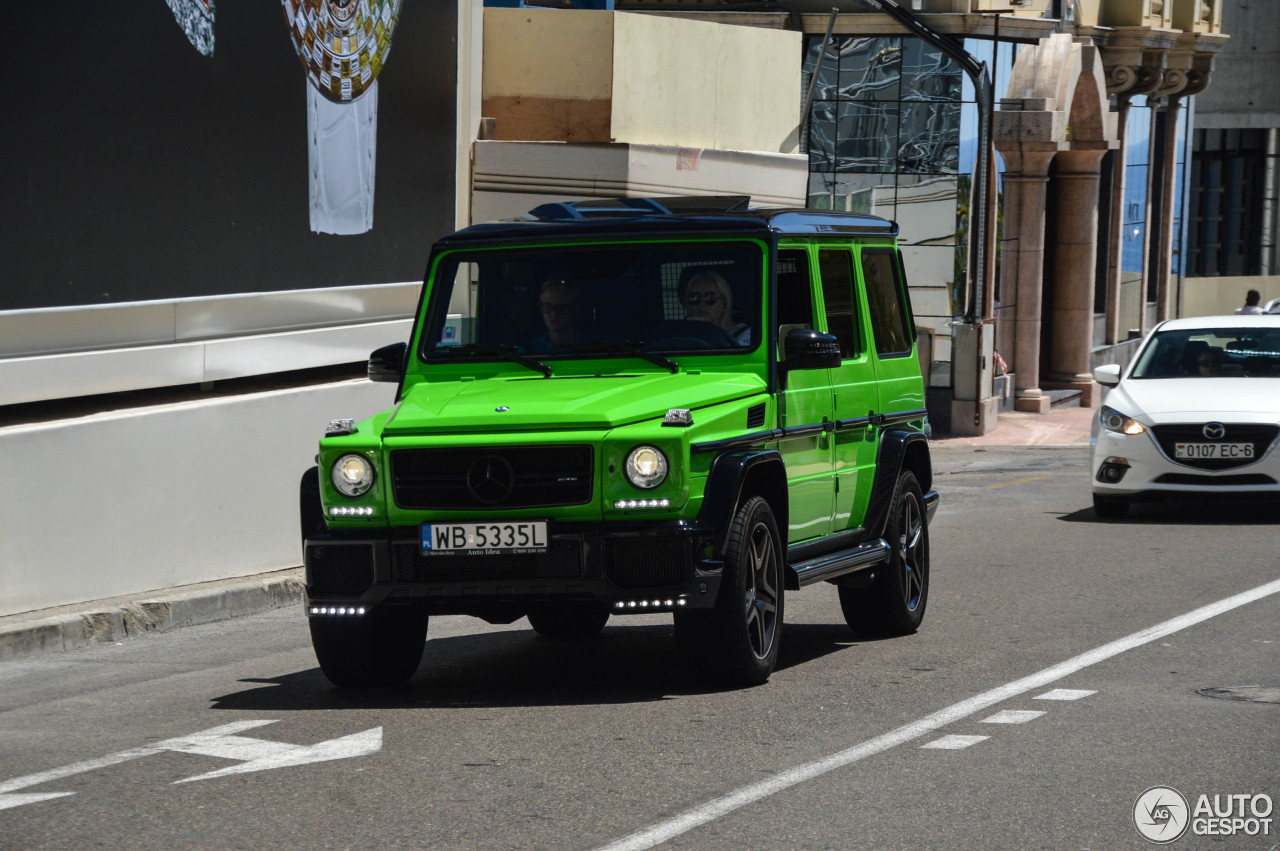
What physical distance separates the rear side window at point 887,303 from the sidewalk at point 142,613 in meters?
3.90

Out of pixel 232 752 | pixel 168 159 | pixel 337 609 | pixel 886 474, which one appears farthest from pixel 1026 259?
pixel 232 752

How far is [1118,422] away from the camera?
51.5ft

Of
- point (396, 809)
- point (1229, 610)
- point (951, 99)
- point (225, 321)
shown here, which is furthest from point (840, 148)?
point (396, 809)

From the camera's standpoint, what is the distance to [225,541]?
40.9ft

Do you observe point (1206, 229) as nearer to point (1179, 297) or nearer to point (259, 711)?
point (1179, 297)

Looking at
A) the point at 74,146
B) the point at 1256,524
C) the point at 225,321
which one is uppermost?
the point at 74,146

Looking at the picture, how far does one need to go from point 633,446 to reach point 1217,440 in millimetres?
8673

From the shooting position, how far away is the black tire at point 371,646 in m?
→ 8.12

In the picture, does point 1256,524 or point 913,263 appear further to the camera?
point 913,263

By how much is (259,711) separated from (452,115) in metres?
9.45

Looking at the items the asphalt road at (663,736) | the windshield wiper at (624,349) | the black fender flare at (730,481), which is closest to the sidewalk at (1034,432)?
the asphalt road at (663,736)

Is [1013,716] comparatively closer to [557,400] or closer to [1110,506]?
[557,400]

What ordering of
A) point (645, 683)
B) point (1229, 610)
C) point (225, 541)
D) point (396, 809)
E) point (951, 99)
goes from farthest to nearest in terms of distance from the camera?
point (951, 99)
point (225, 541)
point (1229, 610)
point (645, 683)
point (396, 809)

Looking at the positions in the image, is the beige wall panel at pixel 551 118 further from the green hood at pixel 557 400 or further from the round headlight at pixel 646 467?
the round headlight at pixel 646 467
